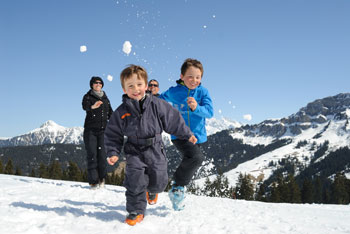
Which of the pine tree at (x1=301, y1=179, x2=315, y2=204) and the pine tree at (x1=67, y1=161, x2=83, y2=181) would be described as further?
the pine tree at (x1=301, y1=179, x2=315, y2=204)

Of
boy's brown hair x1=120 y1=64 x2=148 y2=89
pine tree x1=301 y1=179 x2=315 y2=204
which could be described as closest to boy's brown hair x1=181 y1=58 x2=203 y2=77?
boy's brown hair x1=120 y1=64 x2=148 y2=89

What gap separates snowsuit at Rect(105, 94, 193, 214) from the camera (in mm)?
3623

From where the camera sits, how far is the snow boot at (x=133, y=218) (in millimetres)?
3432

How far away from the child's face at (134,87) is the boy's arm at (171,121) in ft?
1.17

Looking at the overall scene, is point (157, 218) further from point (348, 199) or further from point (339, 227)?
point (348, 199)

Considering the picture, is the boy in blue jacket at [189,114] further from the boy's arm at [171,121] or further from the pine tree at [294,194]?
the pine tree at [294,194]

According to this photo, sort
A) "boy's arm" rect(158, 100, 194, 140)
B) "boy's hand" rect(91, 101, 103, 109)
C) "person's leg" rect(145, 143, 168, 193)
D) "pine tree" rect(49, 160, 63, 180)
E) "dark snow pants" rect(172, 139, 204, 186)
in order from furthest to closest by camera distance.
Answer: "pine tree" rect(49, 160, 63, 180) < "boy's hand" rect(91, 101, 103, 109) < "dark snow pants" rect(172, 139, 204, 186) < "boy's arm" rect(158, 100, 194, 140) < "person's leg" rect(145, 143, 168, 193)

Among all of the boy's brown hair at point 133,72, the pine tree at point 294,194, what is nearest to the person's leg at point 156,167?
the boy's brown hair at point 133,72

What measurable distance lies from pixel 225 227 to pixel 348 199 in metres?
75.8

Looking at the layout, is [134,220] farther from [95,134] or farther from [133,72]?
[95,134]

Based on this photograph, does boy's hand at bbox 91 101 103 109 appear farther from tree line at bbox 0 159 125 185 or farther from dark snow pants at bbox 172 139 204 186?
tree line at bbox 0 159 125 185

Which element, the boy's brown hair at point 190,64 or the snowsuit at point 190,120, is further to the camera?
the boy's brown hair at point 190,64

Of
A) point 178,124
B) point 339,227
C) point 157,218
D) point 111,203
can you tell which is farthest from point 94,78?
point 339,227

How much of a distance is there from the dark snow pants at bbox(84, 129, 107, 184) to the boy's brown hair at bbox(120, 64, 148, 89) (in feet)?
13.2
